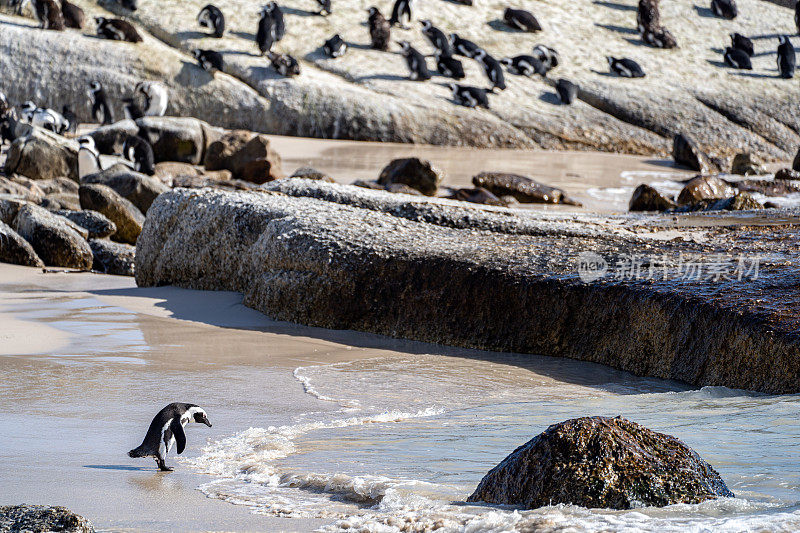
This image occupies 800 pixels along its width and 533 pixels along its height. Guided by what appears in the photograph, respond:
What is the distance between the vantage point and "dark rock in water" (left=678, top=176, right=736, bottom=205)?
13.8 meters

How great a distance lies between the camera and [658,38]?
88.1ft

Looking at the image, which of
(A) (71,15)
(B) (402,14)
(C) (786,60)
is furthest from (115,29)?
(C) (786,60)

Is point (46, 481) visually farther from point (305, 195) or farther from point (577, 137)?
point (577, 137)

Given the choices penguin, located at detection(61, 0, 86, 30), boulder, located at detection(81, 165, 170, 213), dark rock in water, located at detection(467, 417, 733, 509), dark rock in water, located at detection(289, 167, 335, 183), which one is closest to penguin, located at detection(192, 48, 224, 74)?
penguin, located at detection(61, 0, 86, 30)

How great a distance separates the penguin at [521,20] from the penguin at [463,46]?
2192mm

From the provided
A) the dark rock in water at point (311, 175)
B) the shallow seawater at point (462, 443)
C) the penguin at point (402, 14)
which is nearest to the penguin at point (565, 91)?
the penguin at point (402, 14)

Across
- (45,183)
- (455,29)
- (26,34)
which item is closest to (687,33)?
(455,29)

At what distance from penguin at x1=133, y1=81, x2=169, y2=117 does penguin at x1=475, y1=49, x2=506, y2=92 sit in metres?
6.95

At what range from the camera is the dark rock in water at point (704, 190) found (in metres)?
13.8

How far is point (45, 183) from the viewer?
1328 centimetres

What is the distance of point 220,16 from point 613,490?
21.6 metres

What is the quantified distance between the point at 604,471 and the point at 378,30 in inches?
866

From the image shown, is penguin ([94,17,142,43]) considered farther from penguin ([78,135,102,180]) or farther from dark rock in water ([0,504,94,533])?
dark rock in water ([0,504,94,533])

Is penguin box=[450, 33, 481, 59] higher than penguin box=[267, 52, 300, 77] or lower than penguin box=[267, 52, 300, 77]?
higher
